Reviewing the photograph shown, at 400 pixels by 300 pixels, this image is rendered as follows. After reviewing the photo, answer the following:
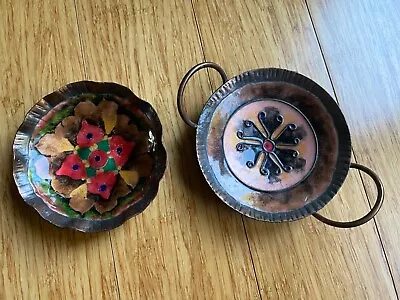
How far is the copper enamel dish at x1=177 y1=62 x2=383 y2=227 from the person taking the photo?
3.26 feet

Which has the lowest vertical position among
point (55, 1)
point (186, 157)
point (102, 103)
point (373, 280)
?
point (373, 280)

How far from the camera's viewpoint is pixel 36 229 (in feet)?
3.26

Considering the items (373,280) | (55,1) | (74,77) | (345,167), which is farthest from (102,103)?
(373,280)

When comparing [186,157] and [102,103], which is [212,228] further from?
[102,103]

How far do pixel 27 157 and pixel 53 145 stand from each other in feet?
0.16

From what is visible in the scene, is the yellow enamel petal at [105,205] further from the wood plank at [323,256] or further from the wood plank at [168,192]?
the wood plank at [323,256]

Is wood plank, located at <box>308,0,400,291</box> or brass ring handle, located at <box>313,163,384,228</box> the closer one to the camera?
brass ring handle, located at <box>313,163,384,228</box>

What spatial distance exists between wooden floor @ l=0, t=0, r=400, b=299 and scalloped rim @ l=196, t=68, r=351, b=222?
5 cm

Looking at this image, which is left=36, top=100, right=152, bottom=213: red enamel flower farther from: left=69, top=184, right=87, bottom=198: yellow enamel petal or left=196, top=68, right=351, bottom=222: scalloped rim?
left=196, top=68, right=351, bottom=222: scalloped rim

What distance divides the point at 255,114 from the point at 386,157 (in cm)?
26

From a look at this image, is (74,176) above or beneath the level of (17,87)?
beneath

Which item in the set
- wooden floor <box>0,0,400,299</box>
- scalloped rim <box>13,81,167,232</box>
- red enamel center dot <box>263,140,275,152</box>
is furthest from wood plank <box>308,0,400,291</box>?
scalloped rim <box>13,81,167,232</box>

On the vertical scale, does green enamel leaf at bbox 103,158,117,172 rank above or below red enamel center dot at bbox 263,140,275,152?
above

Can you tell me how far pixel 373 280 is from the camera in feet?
3.30
